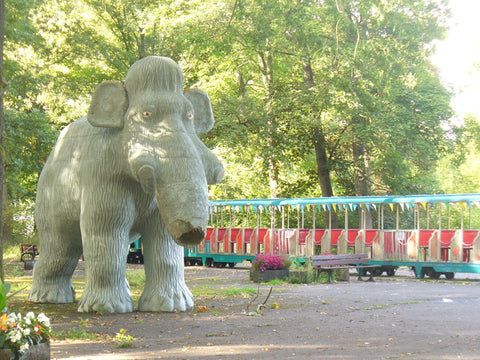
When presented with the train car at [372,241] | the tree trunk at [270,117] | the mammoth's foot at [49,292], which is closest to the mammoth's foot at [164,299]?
the mammoth's foot at [49,292]

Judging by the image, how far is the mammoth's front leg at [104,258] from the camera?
9555 millimetres

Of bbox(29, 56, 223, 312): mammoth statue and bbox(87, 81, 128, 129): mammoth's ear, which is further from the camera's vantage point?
bbox(87, 81, 128, 129): mammoth's ear

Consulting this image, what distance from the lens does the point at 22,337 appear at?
5566mm

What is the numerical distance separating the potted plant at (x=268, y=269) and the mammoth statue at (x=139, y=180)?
7.78 metres

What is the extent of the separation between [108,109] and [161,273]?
7.58 ft

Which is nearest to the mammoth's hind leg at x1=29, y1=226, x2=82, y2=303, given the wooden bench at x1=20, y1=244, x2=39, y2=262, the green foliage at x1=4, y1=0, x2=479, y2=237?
the green foliage at x1=4, y1=0, x2=479, y2=237

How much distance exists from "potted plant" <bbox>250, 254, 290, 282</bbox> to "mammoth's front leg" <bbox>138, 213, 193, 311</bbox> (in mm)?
7958

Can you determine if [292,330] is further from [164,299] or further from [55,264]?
[55,264]

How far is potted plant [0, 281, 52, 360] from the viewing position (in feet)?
17.9

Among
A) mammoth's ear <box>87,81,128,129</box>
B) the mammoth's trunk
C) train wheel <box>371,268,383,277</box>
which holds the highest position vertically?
mammoth's ear <box>87,81,128,129</box>

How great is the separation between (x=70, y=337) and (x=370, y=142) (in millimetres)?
20510

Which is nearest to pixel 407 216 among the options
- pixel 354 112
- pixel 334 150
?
pixel 334 150

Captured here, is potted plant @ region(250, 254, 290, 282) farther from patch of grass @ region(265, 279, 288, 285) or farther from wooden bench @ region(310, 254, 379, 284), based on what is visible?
wooden bench @ region(310, 254, 379, 284)

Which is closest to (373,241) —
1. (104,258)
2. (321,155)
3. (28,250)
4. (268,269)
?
(268,269)
